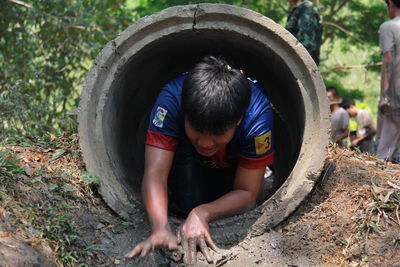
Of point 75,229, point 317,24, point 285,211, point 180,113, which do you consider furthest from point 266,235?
point 317,24

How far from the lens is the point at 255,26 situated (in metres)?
3.51

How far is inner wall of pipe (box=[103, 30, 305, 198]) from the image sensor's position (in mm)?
3705

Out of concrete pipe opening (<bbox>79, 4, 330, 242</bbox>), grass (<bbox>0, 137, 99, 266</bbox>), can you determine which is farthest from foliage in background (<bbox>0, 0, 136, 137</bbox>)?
grass (<bbox>0, 137, 99, 266</bbox>)

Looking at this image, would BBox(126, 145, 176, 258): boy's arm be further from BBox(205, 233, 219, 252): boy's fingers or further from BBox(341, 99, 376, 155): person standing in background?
BBox(341, 99, 376, 155): person standing in background

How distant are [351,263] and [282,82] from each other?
1.58 m

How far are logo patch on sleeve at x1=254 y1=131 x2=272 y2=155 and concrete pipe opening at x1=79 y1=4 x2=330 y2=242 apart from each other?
36 cm

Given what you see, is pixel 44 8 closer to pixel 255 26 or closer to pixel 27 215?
pixel 255 26

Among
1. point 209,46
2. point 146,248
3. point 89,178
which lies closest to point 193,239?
point 146,248

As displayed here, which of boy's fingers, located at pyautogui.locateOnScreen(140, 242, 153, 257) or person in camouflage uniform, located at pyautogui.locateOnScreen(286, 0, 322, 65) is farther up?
person in camouflage uniform, located at pyautogui.locateOnScreen(286, 0, 322, 65)

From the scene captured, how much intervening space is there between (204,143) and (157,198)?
434 millimetres

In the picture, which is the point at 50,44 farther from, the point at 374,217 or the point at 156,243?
the point at 374,217

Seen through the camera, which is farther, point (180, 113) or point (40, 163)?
point (40, 163)

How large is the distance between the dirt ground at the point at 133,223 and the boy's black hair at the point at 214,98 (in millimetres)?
814

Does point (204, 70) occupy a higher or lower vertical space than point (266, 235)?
higher
